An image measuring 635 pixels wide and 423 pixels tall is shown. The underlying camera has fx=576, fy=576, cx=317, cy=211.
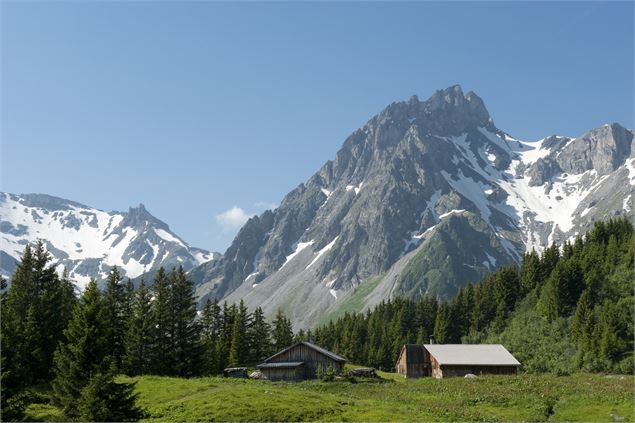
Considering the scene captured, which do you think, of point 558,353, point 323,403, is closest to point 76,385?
point 323,403

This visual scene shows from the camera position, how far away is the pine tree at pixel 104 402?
3519 centimetres

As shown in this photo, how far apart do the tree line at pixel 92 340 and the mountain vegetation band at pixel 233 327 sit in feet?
0.41

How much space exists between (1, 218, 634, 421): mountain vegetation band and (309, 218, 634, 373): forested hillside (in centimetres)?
27

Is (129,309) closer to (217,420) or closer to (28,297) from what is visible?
(28,297)

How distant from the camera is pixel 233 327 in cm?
10638

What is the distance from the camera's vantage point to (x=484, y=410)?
168ft

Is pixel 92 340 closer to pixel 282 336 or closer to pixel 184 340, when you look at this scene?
pixel 184 340

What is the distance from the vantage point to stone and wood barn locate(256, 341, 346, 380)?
293 feet

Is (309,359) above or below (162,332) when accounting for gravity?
below

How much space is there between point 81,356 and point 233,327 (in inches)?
2749

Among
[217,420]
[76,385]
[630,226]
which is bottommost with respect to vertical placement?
[217,420]

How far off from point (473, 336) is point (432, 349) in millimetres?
33268

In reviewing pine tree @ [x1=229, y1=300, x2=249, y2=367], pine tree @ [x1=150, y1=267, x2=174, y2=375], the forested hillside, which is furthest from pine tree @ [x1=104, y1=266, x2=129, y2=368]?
the forested hillside

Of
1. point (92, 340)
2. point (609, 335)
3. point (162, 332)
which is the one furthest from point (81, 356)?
point (609, 335)
